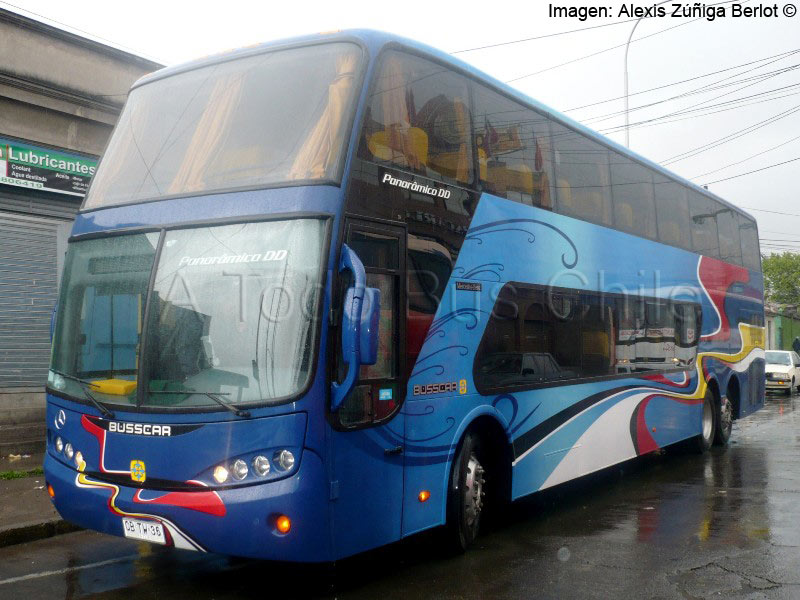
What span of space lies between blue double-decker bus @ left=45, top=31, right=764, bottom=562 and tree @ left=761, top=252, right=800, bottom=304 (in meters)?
65.7

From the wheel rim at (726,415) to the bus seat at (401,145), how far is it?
10.1 m

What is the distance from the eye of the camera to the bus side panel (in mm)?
7148

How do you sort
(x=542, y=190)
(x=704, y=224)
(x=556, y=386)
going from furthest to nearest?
(x=704, y=224) → (x=556, y=386) → (x=542, y=190)

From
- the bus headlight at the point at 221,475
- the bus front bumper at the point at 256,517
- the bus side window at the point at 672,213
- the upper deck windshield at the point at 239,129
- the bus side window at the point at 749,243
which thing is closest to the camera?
the bus front bumper at the point at 256,517

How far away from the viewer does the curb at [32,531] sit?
797 cm

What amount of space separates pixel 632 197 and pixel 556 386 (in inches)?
138

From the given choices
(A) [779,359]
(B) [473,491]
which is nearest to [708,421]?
(B) [473,491]

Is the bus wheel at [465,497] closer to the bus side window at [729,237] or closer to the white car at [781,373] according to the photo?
the bus side window at [729,237]

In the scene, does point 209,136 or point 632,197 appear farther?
point 632,197

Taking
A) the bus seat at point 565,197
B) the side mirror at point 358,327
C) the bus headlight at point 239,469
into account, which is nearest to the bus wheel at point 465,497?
the side mirror at point 358,327

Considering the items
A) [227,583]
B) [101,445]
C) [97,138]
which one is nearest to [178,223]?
[101,445]

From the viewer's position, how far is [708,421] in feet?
48.6

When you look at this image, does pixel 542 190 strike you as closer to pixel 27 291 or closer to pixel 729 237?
pixel 729 237

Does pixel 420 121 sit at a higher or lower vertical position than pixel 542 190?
higher
